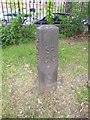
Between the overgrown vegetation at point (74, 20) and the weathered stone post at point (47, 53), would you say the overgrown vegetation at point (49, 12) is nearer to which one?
the overgrown vegetation at point (74, 20)

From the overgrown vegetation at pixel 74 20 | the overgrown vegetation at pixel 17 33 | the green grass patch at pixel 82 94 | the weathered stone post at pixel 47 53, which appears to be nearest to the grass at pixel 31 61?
the green grass patch at pixel 82 94

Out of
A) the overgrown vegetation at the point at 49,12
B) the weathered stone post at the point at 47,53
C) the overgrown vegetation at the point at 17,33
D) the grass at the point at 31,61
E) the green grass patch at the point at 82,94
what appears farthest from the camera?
the overgrown vegetation at the point at 49,12

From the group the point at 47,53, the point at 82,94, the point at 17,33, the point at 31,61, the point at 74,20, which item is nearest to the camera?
the point at 47,53

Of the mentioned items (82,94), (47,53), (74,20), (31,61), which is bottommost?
(82,94)

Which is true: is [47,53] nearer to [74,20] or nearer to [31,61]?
[31,61]

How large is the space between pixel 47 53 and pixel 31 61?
1.45 meters

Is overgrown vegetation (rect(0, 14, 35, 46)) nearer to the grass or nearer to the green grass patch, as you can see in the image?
the grass

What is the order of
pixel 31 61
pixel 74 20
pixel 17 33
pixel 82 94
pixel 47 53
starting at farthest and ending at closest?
pixel 74 20
pixel 17 33
pixel 31 61
pixel 82 94
pixel 47 53

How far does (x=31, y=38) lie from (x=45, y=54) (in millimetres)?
2406

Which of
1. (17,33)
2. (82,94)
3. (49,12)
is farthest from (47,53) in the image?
(49,12)

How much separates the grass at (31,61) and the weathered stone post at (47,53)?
589 millimetres

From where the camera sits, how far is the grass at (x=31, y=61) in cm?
352

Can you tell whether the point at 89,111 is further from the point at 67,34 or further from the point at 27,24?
the point at 27,24

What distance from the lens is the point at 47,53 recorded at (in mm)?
2939
